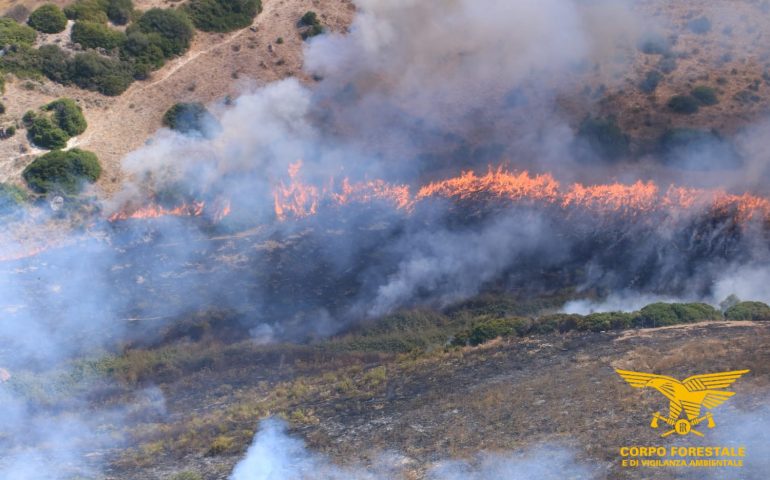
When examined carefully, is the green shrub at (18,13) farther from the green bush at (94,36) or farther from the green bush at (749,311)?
the green bush at (749,311)

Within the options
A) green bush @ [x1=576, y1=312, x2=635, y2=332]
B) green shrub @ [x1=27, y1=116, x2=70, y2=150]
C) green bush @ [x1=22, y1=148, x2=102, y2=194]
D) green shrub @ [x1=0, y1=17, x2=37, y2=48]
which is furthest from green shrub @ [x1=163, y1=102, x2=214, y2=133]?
green bush @ [x1=576, y1=312, x2=635, y2=332]

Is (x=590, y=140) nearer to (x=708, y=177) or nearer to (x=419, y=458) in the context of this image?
(x=708, y=177)

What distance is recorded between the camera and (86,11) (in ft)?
180

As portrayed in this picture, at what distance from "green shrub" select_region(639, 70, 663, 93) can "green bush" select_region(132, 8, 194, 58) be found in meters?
30.0

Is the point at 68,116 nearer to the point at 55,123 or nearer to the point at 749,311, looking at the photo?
the point at 55,123

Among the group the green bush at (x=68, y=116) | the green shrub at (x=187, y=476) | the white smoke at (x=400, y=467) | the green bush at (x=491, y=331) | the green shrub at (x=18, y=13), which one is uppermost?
the green shrub at (x=18, y=13)

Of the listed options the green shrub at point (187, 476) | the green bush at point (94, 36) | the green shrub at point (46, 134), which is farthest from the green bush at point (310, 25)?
the green shrub at point (187, 476)

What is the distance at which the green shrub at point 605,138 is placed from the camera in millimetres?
47469

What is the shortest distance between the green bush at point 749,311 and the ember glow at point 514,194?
823cm

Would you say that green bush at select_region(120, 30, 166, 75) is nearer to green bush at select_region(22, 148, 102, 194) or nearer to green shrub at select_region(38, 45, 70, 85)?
green shrub at select_region(38, 45, 70, 85)

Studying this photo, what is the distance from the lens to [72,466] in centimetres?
Answer: 3022

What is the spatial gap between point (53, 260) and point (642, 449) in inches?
1208

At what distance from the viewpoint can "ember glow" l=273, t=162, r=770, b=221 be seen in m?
44.7

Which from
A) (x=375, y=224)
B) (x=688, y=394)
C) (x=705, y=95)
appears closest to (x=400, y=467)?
(x=688, y=394)
